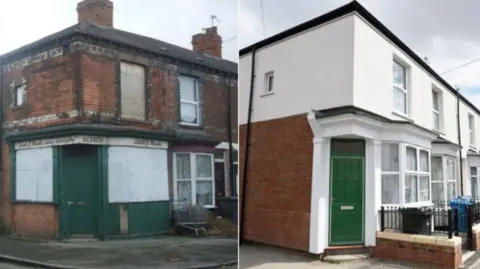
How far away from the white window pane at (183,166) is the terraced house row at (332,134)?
16.2ft

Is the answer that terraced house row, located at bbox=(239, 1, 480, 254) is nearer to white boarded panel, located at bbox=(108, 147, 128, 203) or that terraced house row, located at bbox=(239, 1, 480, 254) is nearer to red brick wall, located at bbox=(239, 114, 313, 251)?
red brick wall, located at bbox=(239, 114, 313, 251)

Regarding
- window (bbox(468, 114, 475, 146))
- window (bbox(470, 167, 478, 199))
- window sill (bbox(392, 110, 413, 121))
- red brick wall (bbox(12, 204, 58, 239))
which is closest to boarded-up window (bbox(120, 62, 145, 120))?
red brick wall (bbox(12, 204, 58, 239))

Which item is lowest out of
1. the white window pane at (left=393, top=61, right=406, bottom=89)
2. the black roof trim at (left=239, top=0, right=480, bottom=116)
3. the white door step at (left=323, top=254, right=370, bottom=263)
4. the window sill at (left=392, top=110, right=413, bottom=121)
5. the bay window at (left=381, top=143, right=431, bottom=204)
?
the white door step at (left=323, top=254, right=370, bottom=263)

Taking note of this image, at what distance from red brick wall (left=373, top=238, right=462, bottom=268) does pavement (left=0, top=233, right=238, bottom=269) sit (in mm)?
5928

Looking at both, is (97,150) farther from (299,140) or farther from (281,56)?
(299,140)

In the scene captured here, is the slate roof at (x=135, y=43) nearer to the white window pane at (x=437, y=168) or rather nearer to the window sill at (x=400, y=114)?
the window sill at (x=400, y=114)

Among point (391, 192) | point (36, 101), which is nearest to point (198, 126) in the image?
point (36, 101)

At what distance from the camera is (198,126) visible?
42.9 inches

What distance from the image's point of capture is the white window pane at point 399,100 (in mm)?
7940

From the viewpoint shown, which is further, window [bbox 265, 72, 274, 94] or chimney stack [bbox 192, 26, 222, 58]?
window [bbox 265, 72, 274, 94]

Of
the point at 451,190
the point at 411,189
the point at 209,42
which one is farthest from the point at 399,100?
the point at 209,42

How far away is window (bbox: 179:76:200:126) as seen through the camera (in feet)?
3.51

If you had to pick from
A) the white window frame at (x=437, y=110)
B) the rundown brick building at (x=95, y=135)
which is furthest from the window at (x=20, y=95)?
the white window frame at (x=437, y=110)

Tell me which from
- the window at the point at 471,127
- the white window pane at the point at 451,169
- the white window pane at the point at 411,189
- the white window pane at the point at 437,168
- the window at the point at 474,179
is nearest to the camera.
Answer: the white window pane at the point at 411,189
